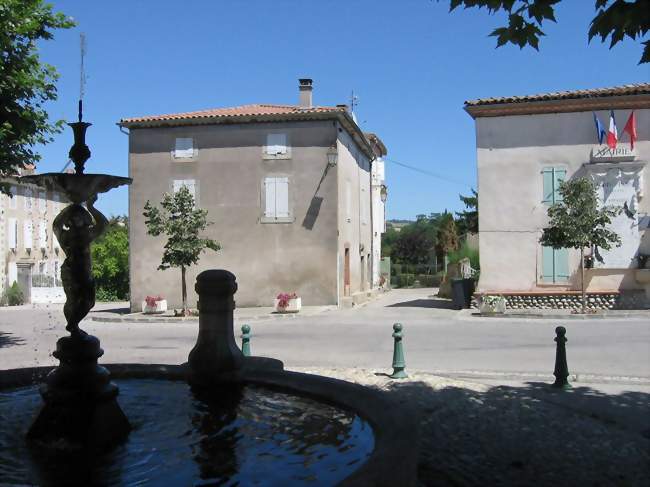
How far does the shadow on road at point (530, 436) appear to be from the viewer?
15.8 ft

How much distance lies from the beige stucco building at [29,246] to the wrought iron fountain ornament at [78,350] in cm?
3304

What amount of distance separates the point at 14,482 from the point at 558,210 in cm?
1814

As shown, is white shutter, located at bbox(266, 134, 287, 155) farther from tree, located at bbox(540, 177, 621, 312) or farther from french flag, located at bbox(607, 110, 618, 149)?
french flag, located at bbox(607, 110, 618, 149)

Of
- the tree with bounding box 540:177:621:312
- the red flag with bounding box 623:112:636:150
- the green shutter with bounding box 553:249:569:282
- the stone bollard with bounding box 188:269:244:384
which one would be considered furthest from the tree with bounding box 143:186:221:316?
the stone bollard with bounding box 188:269:244:384

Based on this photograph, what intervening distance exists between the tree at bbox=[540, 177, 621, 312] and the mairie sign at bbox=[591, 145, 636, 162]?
1.88 metres

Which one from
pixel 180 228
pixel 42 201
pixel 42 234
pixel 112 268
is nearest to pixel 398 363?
pixel 180 228

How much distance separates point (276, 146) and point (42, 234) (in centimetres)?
2409

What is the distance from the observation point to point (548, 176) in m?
21.3

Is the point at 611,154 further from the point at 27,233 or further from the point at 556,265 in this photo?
the point at 27,233

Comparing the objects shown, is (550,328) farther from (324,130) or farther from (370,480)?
(370,480)

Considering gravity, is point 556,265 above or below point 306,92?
below

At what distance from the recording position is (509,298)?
2109cm

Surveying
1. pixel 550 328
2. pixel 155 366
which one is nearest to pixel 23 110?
pixel 155 366

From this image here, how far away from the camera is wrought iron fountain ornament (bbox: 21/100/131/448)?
425 centimetres
